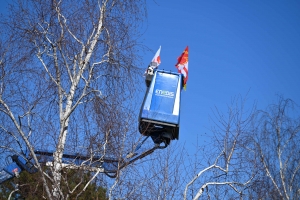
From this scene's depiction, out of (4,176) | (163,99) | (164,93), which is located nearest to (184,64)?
(164,93)

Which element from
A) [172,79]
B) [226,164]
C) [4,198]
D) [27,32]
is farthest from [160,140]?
[4,198]

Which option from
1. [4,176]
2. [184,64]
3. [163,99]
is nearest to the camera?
[163,99]

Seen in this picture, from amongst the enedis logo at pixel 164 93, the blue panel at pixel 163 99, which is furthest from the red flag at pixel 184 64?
the enedis logo at pixel 164 93

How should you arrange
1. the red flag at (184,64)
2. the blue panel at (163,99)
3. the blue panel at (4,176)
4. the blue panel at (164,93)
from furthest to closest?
the blue panel at (4,176) < the red flag at (184,64) < the blue panel at (164,93) < the blue panel at (163,99)

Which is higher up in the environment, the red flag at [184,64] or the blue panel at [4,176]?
the red flag at [184,64]

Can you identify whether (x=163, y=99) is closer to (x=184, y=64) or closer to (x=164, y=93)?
(x=164, y=93)

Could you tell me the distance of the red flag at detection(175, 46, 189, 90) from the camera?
1063cm

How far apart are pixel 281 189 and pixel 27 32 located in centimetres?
705

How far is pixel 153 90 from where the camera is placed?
1017 centimetres

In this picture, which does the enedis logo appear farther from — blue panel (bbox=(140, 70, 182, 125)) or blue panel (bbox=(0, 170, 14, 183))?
blue panel (bbox=(0, 170, 14, 183))

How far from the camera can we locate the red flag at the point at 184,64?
10633 millimetres

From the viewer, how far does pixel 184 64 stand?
35.7 feet

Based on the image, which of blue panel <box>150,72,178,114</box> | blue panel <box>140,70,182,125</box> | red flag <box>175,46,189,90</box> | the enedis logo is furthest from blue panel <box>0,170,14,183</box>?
red flag <box>175,46,189,90</box>

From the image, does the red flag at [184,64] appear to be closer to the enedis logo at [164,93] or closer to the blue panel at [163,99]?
the blue panel at [163,99]
